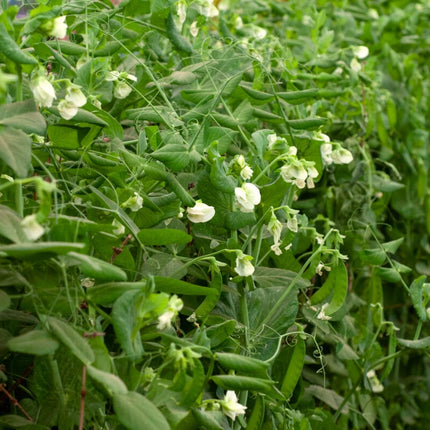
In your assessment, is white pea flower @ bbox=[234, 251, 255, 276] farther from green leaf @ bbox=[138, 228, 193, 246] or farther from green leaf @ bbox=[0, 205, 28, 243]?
green leaf @ bbox=[0, 205, 28, 243]

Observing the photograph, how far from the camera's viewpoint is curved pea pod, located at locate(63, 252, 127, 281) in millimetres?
680

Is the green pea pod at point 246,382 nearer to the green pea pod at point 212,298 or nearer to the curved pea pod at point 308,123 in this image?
the green pea pod at point 212,298

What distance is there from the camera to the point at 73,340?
71 centimetres

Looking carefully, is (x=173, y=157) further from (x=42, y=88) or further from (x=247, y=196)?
(x=42, y=88)

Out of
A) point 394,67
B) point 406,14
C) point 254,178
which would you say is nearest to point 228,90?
point 254,178

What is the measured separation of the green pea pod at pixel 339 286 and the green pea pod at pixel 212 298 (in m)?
0.20

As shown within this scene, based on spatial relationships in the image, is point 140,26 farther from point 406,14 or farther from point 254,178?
point 406,14

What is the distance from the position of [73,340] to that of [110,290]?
0.07 m

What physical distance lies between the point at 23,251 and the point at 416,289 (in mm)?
712

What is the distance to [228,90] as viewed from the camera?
1131mm

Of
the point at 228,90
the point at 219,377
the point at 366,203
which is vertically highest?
the point at 228,90

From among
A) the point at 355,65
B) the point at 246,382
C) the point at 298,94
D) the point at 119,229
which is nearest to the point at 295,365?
the point at 246,382

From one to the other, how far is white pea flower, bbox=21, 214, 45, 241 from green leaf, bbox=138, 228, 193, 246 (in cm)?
22

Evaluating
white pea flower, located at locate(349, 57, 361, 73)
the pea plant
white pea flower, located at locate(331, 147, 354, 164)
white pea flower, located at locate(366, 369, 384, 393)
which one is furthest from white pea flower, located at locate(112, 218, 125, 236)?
white pea flower, located at locate(349, 57, 361, 73)
